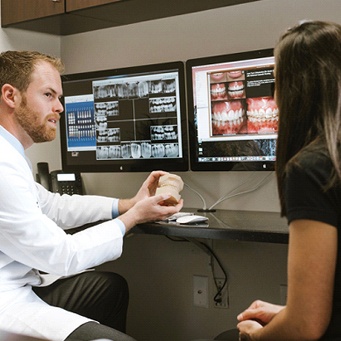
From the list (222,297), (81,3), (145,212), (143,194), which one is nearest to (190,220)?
(145,212)

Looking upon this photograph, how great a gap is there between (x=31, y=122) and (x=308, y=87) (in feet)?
3.48

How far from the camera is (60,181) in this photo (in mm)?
2451

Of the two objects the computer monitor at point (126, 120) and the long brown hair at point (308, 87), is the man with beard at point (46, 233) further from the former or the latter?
the long brown hair at point (308, 87)

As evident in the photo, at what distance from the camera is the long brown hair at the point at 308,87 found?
3.17ft

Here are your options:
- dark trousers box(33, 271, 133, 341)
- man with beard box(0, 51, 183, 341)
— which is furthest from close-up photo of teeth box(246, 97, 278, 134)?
dark trousers box(33, 271, 133, 341)

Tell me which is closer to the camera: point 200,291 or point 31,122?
point 31,122

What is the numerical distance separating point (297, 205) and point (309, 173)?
6cm

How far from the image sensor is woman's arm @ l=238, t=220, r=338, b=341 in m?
0.90

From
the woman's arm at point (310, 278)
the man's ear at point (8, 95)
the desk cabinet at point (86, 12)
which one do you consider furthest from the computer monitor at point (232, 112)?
the woman's arm at point (310, 278)

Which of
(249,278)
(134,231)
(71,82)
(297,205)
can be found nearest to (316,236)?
(297,205)

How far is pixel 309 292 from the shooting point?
3.03 ft

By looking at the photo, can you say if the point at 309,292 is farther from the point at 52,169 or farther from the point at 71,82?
the point at 52,169

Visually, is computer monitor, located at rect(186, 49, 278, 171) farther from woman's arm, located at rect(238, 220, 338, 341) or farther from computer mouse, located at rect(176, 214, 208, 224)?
woman's arm, located at rect(238, 220, 338, 341)

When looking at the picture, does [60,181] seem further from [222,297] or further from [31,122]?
[222,297]
